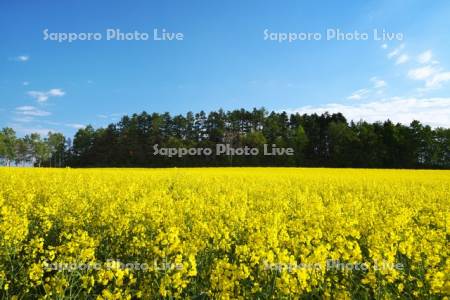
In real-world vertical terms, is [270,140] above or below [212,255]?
above

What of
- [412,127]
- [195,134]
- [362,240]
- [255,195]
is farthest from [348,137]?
[362,240]

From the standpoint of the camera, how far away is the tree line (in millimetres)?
61094

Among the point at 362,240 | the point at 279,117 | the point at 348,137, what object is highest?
the point at 279,117

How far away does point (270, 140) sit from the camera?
70.7 meters

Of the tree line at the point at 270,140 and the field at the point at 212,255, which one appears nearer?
the field at the point at 212,255

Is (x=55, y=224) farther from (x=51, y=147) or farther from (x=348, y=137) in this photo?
(x=51, y=147)

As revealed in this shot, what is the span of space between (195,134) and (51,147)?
2443 inches

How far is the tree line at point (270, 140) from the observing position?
2405 inches

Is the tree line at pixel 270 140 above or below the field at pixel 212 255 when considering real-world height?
above

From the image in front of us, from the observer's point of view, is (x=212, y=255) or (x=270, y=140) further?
(x=270, y=140)

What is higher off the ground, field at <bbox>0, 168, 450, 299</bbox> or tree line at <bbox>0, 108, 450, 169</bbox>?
tree line at <bbox>0, 108, 450, 169</bbox>

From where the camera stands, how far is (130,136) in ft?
268

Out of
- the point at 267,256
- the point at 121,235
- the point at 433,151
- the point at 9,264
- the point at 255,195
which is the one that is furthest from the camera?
the point at 433,151

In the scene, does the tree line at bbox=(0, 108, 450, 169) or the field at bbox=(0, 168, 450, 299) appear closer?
the field at bbox=(0, 168, 450, 299)
